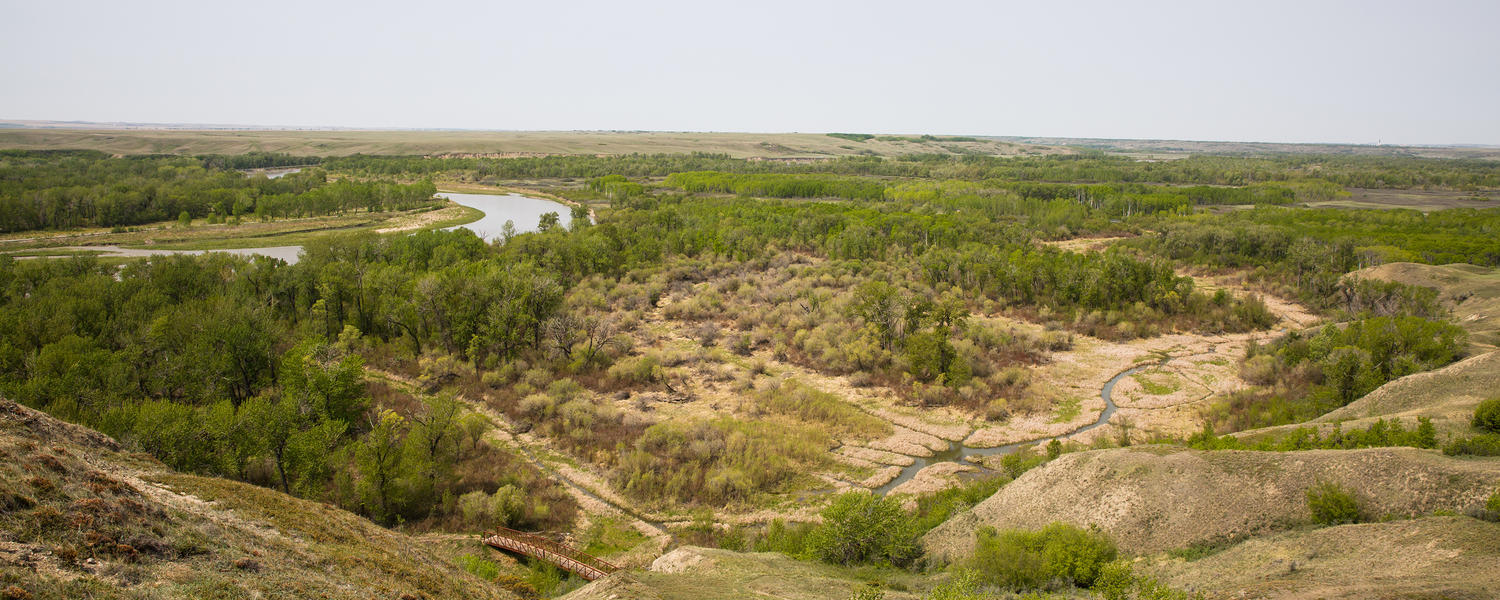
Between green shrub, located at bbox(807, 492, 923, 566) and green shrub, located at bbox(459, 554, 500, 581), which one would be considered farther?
green shrub, located at bbox(807, 492, 923, 566)

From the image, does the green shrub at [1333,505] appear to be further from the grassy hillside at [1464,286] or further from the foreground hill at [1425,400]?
the grassy hillside at [1464,286]

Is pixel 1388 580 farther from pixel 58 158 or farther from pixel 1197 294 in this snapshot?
pixel 58 158

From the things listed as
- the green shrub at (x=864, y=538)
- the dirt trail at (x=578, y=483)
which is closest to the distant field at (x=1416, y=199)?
the green shrub at (x=864, y=538)

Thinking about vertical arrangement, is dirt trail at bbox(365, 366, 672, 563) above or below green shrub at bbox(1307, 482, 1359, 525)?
below

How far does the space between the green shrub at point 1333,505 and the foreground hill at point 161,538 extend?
69.9 feet

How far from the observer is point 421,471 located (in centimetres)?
2441

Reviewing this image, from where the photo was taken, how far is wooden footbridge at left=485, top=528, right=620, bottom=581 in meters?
20.4

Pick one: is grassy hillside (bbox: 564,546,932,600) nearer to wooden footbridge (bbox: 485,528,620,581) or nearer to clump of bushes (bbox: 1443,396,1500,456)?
wooden footbridge (bbox: 485,528,620,581)

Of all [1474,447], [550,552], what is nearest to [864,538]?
[550,552]

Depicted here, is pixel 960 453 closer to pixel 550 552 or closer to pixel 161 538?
pixel 550 552

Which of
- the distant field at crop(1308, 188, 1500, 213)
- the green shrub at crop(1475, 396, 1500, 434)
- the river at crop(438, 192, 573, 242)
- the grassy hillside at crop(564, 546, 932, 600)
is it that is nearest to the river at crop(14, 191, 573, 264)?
the river at crop(438, 192, 573, 242)

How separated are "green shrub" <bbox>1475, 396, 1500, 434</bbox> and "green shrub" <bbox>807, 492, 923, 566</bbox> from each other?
17840 mm

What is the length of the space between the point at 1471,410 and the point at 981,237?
51.5 metres

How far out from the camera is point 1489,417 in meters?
20.7
